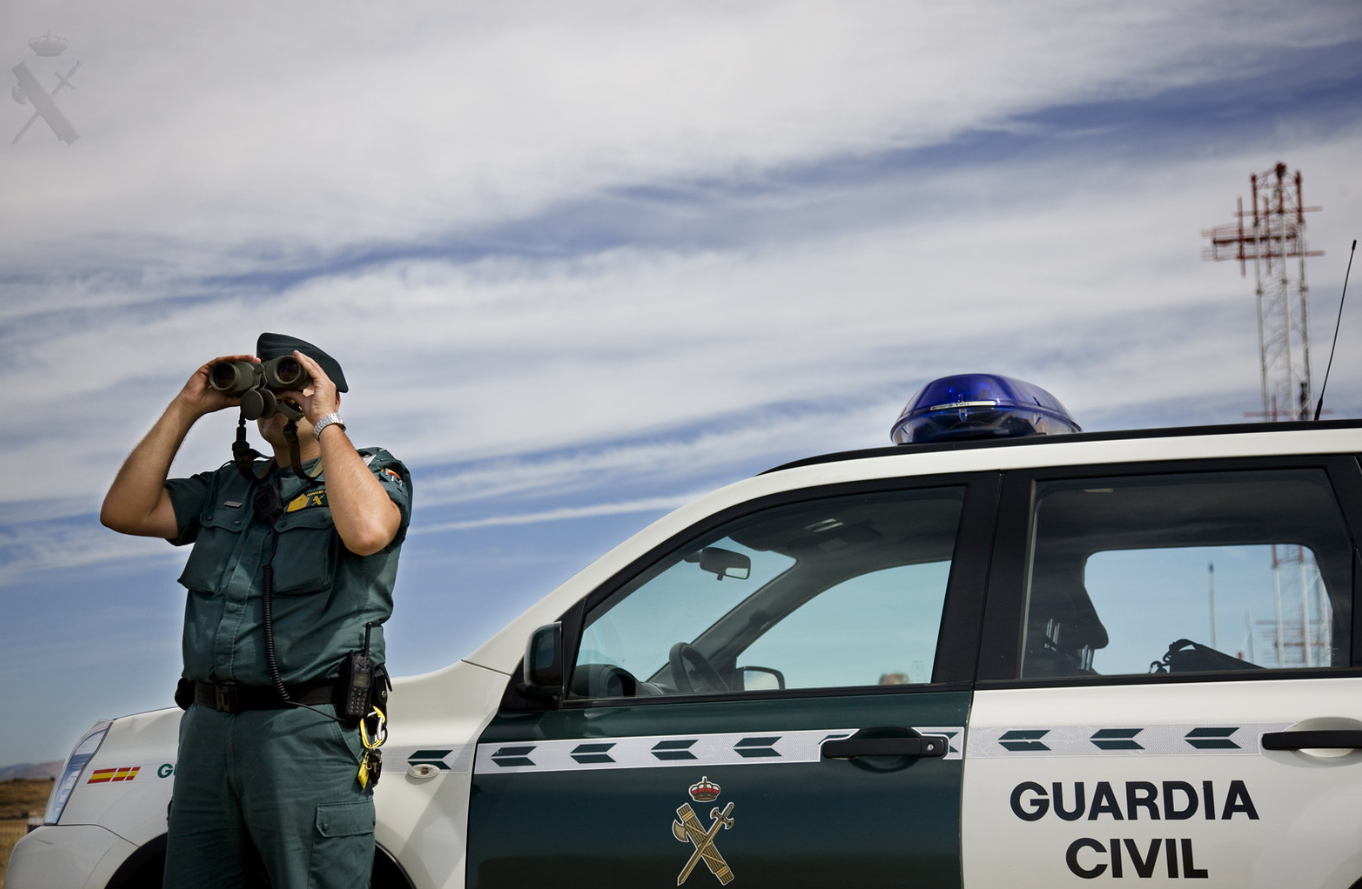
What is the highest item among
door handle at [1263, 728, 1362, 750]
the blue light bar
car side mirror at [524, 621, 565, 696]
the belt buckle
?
the blue light bar

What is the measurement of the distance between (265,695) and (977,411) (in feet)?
6.59

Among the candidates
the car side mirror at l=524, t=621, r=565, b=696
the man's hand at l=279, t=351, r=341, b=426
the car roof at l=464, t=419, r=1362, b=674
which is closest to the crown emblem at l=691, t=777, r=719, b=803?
the car side mirror at l=524, t=621, r=565, b=696

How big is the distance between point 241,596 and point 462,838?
82 cm

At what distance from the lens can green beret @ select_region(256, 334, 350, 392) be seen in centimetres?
351

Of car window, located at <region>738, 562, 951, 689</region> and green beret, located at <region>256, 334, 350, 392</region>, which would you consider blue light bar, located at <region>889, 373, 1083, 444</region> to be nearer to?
car window, located at <region>738, 562, 951, 689</region>

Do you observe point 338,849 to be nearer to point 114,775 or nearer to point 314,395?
point 114,775

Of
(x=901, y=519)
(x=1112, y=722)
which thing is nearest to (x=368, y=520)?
(x=901, y=519)

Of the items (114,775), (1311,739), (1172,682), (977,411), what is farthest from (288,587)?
(1311,739)

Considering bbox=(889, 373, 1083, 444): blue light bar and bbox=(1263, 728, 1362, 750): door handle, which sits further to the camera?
bbox=(889, 373, 1083, 444): blue light bar

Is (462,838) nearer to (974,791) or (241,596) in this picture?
(241,596)

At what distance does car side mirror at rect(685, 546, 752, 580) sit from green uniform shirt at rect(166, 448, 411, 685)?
2.58 ft

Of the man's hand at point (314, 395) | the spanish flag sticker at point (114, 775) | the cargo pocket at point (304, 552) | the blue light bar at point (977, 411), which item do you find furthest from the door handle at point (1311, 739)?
the spanish flag sticker at point (114, 775)

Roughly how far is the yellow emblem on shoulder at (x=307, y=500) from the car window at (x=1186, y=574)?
1.81 meters

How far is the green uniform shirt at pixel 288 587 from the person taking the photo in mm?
3113
